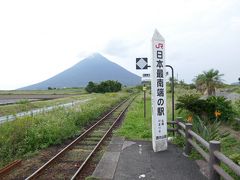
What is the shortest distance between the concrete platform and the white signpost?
0.38 metres

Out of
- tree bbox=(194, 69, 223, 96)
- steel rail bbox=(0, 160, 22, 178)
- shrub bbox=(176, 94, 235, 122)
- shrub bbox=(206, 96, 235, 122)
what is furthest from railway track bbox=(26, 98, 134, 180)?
tree bbox=(194, 69, 223, 96)

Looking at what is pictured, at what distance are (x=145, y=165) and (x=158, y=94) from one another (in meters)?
2.33

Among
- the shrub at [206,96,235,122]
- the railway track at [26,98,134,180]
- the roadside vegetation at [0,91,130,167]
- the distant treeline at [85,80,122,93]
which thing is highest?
the distant treeline at [85,80,122,93]

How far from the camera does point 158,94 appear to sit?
939cm

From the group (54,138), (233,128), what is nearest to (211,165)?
(54,138)

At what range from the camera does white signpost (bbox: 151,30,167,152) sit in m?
9.34

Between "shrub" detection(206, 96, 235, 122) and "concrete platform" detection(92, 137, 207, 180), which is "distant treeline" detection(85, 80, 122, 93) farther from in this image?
"concrete platform" detection(92, 137, 207, 180)

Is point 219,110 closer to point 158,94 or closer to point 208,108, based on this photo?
point 208,108

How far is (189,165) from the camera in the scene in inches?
304

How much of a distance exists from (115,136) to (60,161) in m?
4.04

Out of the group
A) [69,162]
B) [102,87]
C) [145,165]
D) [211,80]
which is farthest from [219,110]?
[102,87]

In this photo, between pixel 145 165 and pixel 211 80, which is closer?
pixel 145 165

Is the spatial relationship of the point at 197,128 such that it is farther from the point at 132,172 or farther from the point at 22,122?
the point at 22,122

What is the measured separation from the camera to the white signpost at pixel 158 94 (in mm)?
9336
